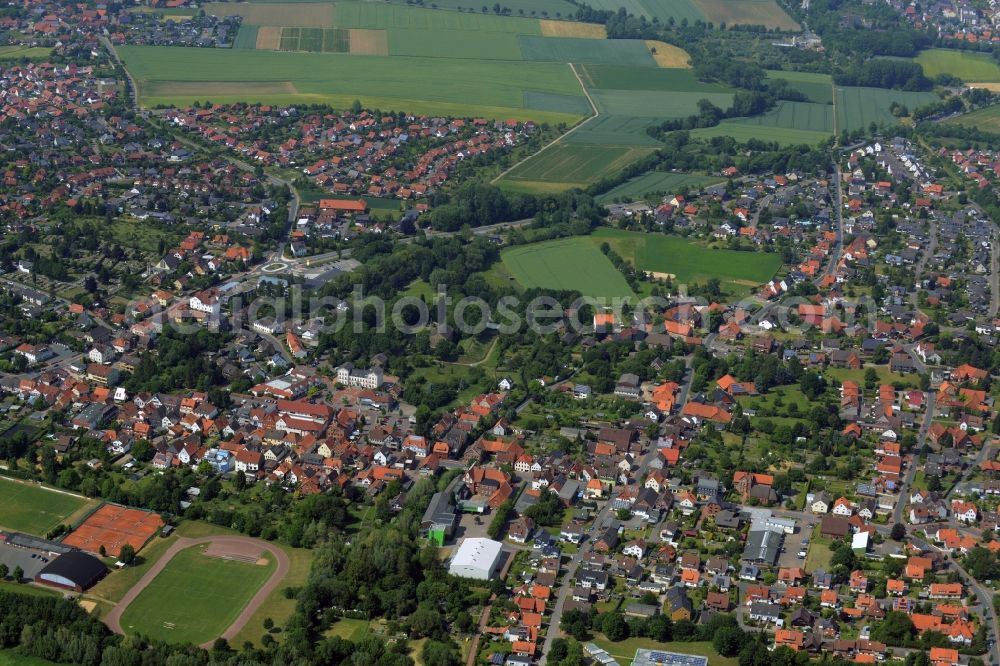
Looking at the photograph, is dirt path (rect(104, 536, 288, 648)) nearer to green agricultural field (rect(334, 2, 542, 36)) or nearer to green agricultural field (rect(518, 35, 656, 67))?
green agricultural field (rect(518, 35, 656, 67))

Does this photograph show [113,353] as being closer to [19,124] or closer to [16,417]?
[16,417]

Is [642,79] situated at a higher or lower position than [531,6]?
lower

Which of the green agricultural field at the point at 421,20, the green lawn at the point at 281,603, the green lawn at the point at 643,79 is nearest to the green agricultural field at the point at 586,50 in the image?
the green lawn at the point at 643,79

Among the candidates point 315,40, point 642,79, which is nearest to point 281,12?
point 315,40

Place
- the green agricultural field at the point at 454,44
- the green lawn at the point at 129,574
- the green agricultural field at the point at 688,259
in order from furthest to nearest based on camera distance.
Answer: the green agricultural field at the point at 454,44 < the green agricultural field at the point at 688,259 < the green lawn at the point at 129,574

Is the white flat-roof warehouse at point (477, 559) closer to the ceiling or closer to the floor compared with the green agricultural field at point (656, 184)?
closer to the floor

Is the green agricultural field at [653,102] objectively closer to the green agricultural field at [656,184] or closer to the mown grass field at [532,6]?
the green agricultural field at [656,184]

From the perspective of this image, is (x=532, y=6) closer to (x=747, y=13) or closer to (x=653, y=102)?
(x=747, y=13)
